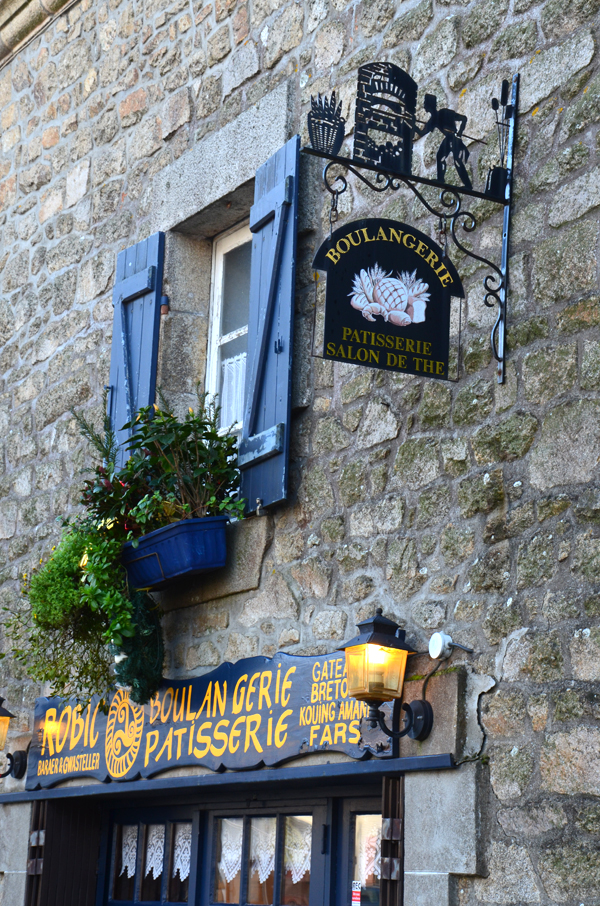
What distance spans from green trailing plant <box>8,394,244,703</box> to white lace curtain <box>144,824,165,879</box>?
2.25ft

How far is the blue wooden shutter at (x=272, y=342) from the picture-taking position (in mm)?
4637

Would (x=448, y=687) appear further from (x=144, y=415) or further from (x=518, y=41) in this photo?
(x=518, y=41)

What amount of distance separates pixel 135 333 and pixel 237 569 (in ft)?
4.78

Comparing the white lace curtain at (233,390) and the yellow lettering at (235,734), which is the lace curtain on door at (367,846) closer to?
the yellow lettering at (235,734)

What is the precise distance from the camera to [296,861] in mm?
4438

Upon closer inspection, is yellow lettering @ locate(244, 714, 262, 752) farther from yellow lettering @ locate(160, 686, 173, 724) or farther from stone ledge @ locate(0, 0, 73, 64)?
stone ledge @ locate(0, 0, 73, 64)

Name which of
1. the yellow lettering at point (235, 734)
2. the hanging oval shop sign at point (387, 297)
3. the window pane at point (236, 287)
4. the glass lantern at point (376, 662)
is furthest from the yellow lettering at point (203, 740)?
the window pane at point (236, 287)

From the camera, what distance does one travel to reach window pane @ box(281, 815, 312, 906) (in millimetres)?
4363

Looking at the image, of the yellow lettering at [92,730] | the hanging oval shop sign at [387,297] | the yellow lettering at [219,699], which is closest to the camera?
the hanging oval shop sign at [387,297]

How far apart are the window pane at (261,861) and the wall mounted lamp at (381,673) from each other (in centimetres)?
108

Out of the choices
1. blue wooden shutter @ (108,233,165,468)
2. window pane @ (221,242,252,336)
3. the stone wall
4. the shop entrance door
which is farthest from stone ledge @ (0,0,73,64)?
the shop entrance door

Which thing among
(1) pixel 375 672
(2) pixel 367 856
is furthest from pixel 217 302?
(2) pixel 367 856

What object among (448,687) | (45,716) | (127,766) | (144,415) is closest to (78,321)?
(144,415)

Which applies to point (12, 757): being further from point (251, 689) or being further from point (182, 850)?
point (251, 689)
